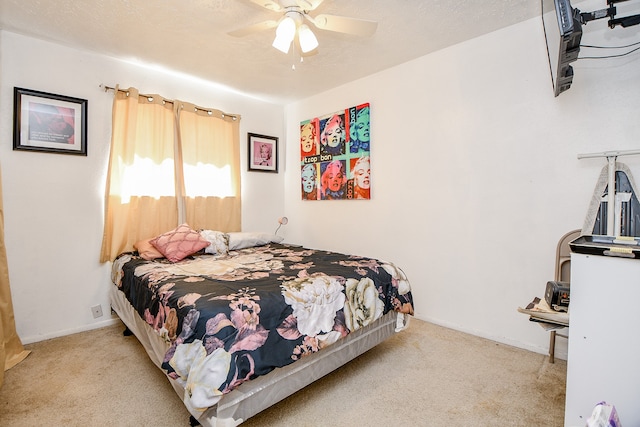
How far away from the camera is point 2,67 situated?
2328mm

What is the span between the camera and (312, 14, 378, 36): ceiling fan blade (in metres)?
1.85

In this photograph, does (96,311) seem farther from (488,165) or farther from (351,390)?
(488,165)

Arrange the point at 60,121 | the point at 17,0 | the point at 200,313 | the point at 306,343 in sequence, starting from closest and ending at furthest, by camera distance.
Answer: the point at 200,313
the point at 306,343
the point at 17,0
the point at 60,121

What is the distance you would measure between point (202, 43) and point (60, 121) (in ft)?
4.37

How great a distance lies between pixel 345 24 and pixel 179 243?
2117 millimetres

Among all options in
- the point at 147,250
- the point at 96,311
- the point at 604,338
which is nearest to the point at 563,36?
the point at 604,338

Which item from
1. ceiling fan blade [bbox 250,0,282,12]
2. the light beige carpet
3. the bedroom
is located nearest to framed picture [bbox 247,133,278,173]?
the bedroom

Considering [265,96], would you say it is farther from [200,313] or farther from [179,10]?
[200,313]

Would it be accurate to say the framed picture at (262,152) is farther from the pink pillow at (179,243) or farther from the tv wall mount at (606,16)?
the tv wall mount at (606,16)

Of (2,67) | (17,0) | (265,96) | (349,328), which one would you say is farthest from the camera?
(265,96)

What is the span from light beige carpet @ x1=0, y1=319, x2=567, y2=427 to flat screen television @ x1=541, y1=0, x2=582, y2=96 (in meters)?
1.85

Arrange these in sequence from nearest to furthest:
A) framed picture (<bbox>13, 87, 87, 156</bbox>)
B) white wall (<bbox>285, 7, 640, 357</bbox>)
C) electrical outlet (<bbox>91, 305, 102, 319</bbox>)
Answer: white wall (<bbox>285, 7, 640, 357</bbox>)
framed picture (<bbox>13, 87, 87, 156</bbox>)
electrical outlet (<bbox>91, 305, 102, 319</bbox>)

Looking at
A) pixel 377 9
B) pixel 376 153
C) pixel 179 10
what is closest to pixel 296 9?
pixel 377 9

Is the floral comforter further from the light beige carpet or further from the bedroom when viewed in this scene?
the bedroom
